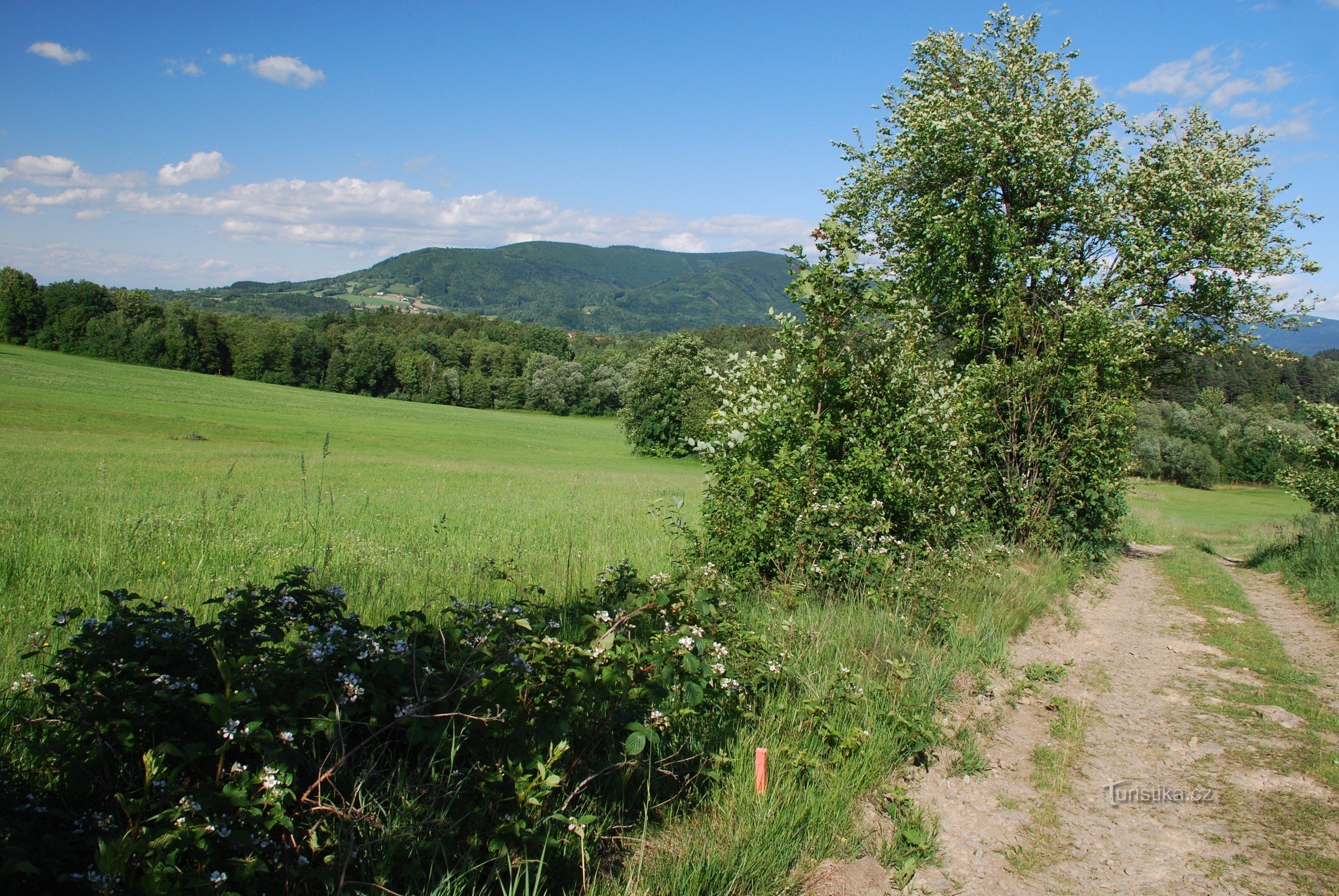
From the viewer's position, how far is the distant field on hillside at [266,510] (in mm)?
7000

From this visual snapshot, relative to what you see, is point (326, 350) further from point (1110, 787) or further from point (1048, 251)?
point (1110, 787)

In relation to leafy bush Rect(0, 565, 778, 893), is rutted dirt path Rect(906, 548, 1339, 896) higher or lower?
lower

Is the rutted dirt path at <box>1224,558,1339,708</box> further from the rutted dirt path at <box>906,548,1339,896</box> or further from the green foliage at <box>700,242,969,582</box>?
the green foliage at <box>700,242,969,582</box>

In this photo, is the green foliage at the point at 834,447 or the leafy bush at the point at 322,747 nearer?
the leafy bush at the point at 322,747

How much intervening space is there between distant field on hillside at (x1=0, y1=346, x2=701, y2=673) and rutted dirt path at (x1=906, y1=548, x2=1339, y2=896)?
386cm

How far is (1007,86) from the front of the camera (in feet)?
53.0

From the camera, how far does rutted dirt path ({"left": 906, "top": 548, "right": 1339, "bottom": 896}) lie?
349cm

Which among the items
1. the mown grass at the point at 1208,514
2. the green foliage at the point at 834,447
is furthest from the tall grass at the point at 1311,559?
the green foliage at the point at 834,447

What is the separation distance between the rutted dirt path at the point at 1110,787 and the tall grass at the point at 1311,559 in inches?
131

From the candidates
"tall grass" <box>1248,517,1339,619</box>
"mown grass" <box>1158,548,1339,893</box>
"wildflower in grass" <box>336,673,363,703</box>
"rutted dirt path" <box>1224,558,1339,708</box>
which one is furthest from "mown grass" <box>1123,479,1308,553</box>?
"wildflower in grass" <box>336,673,363,703</box>

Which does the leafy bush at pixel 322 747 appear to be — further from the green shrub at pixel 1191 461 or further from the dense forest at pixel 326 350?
the green shrub at pixel 1191 461

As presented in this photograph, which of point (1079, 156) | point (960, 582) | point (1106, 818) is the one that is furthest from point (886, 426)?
point (1079, 156)

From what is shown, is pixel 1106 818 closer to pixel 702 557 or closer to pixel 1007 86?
pixel 702 557

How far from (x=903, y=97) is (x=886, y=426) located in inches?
539
